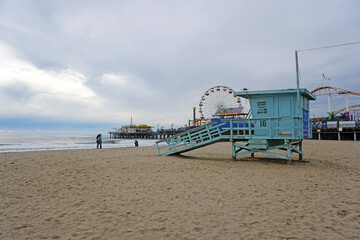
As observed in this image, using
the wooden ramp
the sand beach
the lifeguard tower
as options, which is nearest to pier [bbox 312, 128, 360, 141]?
the lifeguard tower

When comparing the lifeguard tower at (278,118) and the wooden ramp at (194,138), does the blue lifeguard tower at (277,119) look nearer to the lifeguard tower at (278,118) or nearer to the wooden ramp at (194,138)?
the lifeguard tower at (278,118)

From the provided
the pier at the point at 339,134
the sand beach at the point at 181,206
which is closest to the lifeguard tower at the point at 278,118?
the sand beach at the point at 181,206

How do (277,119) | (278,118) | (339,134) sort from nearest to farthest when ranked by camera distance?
1. (278,118)
2. (277,119)
3. (339,134)

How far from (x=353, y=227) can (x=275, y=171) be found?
4885mm

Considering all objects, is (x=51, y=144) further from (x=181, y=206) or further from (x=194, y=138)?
(x=181, y=206)

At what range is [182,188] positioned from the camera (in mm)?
6195

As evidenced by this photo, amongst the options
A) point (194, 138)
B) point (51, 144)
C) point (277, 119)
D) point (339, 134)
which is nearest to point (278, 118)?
point (277, 119)

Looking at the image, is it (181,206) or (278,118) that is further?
(278,118)

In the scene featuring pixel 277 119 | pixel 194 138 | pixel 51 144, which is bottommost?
pixel 51 144

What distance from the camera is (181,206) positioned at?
4746 millimetres

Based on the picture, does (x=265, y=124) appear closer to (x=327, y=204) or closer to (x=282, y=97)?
(x=282, y=97)

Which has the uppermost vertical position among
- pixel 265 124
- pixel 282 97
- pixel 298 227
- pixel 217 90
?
pixel 217 90

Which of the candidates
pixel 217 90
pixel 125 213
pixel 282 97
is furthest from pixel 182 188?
pixel 217 90

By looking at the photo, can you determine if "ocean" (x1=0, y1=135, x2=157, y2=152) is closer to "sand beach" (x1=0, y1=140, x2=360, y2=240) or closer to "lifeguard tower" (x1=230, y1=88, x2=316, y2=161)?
"sand beach" (x1=0, y1=140, x2=360, y2=240)
